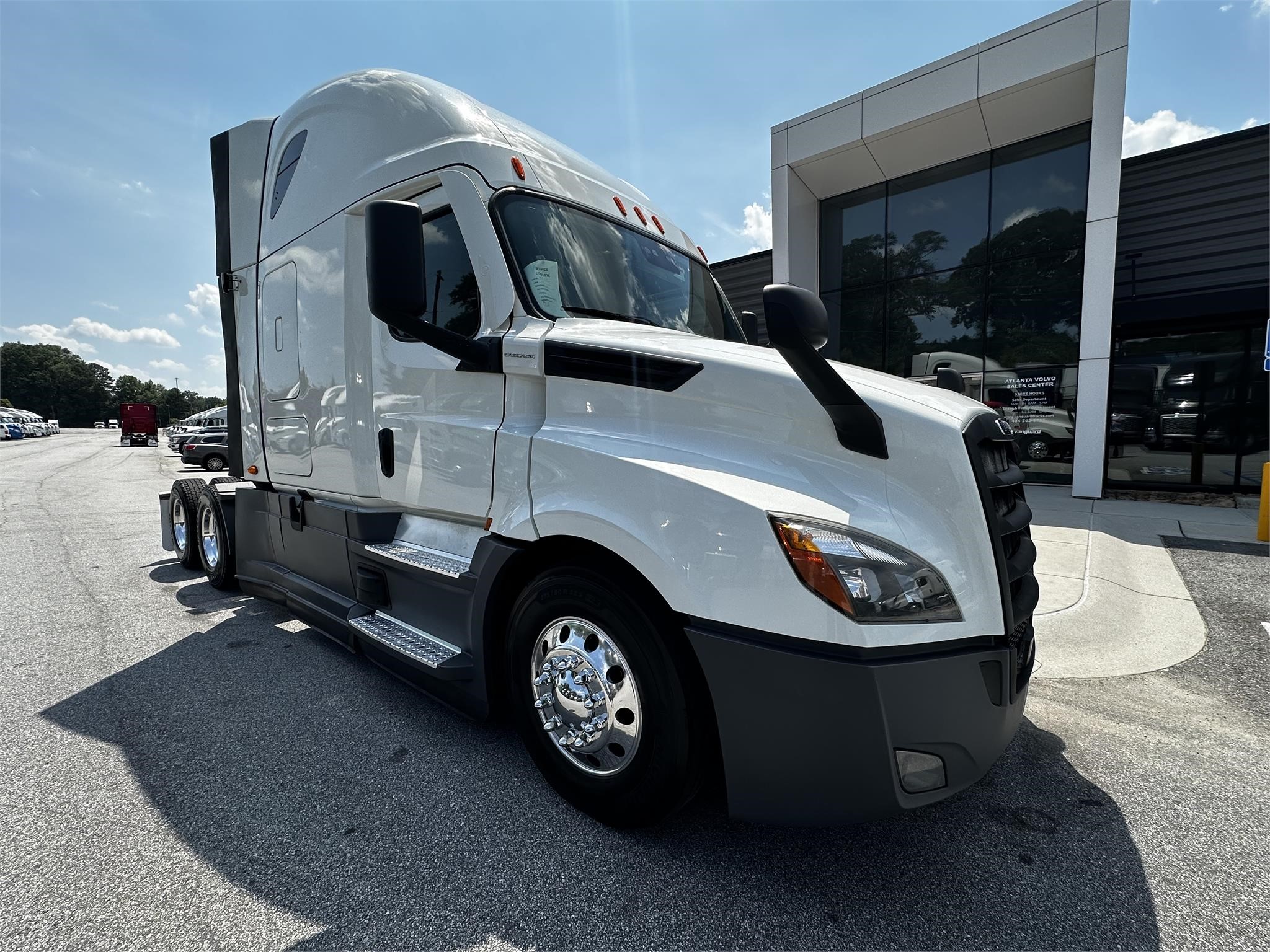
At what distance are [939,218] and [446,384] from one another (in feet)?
43.7

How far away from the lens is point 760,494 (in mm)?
1868

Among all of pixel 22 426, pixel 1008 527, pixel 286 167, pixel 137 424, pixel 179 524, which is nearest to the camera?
pixel 1008 527

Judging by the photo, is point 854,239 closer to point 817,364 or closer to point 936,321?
point 936,321

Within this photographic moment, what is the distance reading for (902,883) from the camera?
2.03 m

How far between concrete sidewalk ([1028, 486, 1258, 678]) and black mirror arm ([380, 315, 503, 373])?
3656mm

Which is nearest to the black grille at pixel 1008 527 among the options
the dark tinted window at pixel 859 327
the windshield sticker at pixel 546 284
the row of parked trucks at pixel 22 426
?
the windshield sticker at pixel 546 284

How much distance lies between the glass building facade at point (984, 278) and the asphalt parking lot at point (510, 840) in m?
9.57

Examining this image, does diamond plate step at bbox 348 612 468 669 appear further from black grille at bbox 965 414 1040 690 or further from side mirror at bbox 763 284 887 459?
black grille at bbox 965 414 1040 690

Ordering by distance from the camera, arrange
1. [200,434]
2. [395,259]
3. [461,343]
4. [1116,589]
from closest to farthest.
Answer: [395,259] < [461,343] < [1116,589] < [200,434]

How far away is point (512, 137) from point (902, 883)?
3.35 metres

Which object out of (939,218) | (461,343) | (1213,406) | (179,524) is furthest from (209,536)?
(1213,406)

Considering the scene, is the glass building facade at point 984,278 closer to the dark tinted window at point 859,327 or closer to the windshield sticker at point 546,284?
the dark tinted window at point 859,327

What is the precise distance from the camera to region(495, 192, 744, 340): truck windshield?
2693 millimetres

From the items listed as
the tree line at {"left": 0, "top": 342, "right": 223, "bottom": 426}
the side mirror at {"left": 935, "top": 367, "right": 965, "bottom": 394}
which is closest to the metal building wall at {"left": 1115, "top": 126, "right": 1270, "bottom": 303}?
the side mirror at {"left": 935, "top": 367, "right": 965, "bottom": 394}
